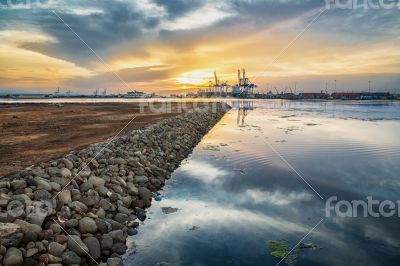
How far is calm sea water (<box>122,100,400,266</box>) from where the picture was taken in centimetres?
716

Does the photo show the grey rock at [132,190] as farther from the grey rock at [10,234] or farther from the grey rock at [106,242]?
the grey rock at [10,234]

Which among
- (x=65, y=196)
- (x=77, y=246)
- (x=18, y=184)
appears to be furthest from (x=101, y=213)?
(x=18, y=184)

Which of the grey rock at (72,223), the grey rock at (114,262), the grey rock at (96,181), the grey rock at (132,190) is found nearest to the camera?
the grey rock at (114,262)

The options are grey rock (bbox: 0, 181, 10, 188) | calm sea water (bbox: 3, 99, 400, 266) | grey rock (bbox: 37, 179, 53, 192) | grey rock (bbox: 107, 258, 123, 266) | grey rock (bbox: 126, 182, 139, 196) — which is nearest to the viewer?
grey rock (bbox: 107, 258, 123, 266)

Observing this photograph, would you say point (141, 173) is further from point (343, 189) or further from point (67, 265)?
point (343, 189)

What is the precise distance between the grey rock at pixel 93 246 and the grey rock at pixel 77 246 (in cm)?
11

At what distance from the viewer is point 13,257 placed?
5.59 m

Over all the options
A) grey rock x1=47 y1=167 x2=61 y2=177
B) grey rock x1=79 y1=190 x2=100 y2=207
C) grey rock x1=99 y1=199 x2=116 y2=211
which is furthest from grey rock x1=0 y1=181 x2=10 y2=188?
grey rock x1=99 y1=199 x2=116 y2=211

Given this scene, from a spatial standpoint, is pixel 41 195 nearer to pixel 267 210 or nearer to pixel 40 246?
pixel 40 246

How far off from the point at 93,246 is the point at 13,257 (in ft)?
5.19

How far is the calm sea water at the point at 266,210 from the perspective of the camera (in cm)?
716

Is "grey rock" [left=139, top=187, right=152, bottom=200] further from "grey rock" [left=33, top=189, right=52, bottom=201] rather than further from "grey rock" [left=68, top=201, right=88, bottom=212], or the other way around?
"grey rock" [left=33, top=189, right=52, bottom=201]

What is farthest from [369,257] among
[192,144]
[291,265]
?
[192,144]

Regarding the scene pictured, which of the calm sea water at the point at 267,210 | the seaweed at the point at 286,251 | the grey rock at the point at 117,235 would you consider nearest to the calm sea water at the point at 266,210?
the calm sea water at the point at 267,210
